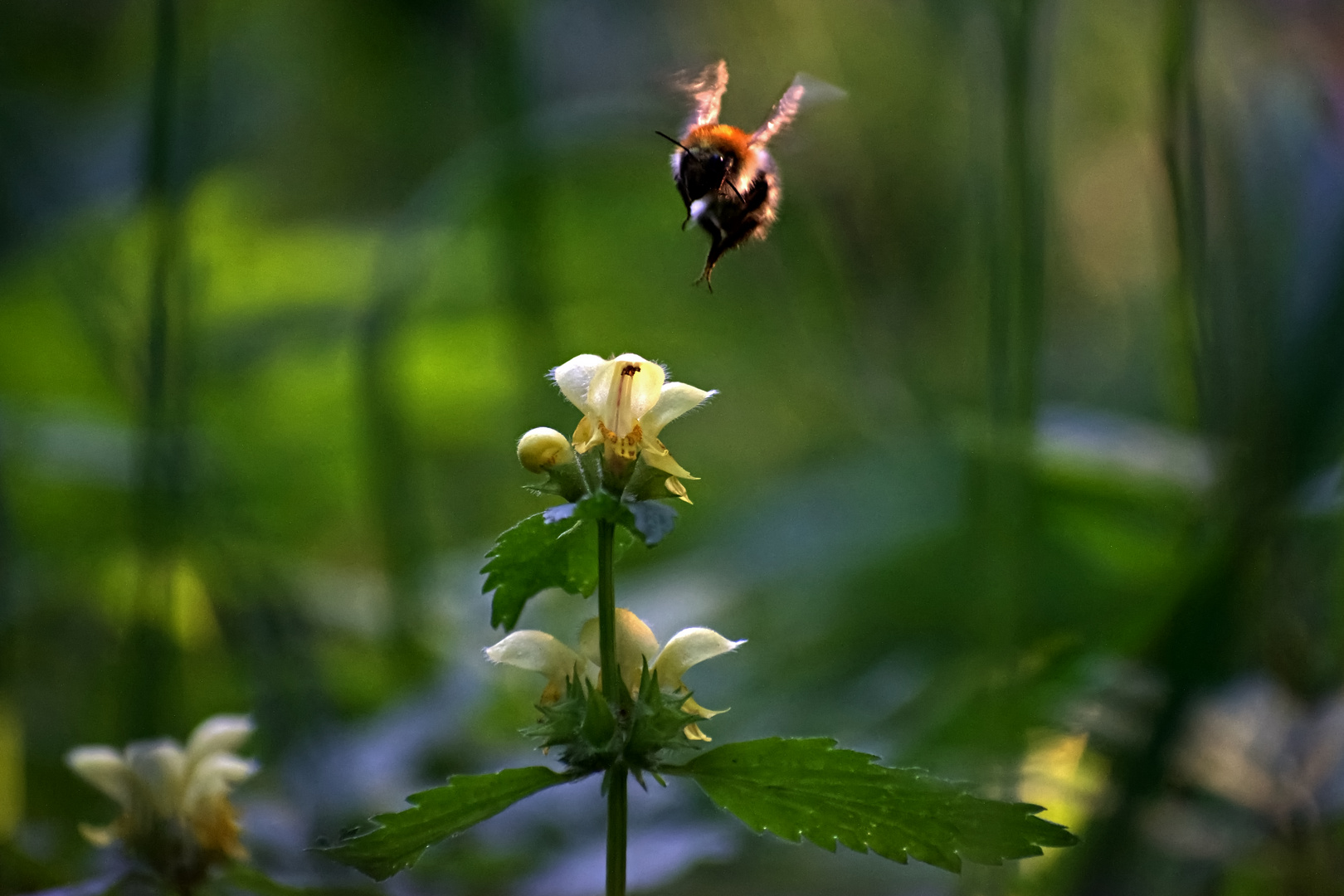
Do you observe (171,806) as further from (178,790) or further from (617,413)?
(617,413)

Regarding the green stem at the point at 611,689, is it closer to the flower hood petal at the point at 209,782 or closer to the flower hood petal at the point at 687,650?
the flower hood petal at the point at 687,650

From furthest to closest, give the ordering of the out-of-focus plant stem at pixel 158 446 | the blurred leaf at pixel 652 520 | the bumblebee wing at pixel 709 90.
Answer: the out-of-focus plant stem at pixel 158 446, the bumblebee wing at pixel 709 90, the blurred leaf at pixel 652 520

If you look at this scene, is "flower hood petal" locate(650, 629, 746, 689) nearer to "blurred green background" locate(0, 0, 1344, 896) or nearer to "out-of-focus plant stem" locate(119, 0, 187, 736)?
"blurred green background" locate(0, 0, 1344, 896)

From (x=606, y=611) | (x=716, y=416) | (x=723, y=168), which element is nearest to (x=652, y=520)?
(x=606, y=611)

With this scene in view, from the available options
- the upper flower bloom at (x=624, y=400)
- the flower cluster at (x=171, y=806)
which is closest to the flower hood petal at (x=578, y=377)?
the upper flower bloom at (x=624, y=400)

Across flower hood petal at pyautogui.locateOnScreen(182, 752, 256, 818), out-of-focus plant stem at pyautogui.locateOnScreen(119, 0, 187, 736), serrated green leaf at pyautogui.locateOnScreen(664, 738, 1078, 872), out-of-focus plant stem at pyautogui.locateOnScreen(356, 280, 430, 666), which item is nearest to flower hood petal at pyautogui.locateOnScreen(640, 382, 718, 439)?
serrated green leaf at pyautogui.locateOnScreen(664, 738, 1078, 872)
